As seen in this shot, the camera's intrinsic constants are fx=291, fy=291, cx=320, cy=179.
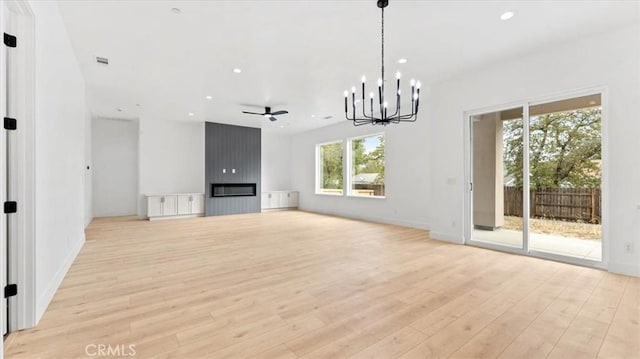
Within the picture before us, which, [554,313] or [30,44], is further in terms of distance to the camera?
[554,313]

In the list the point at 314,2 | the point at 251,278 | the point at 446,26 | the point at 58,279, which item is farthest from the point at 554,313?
the point at 58,279

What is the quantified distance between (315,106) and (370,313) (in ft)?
18.3

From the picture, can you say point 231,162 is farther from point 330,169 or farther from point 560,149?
point 560,149

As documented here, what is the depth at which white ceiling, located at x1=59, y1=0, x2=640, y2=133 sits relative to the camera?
10.2 ft

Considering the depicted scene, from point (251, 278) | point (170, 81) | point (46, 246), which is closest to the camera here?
point (46, 246)

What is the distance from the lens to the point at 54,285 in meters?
2.90

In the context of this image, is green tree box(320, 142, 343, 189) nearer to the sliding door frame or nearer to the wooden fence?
the sliding door frame

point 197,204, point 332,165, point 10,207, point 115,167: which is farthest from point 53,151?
point 332,165

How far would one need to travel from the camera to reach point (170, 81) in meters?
5.36

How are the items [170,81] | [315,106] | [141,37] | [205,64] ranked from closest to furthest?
[141,37] < [205,64] < [170,81] < [315,106]

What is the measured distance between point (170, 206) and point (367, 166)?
582 cm

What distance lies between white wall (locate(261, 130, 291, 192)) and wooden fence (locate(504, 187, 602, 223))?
807 cm

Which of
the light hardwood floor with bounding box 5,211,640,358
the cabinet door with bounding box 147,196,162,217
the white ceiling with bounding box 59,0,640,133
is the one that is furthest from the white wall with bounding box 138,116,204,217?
the light hardwood floor with bounding box 5,211,640,358

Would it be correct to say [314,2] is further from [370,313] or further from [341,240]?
[341,240]
